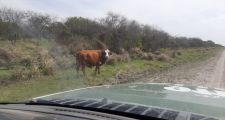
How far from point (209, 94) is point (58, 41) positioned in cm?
2338

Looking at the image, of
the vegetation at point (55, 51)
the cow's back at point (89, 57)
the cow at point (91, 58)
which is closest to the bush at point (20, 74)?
the vegetation at point (55, 51)

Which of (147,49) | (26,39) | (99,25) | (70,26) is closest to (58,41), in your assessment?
(26,39)

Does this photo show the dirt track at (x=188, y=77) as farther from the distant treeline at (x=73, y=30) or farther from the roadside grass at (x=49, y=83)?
the distant treeline at (x=73, y=30)

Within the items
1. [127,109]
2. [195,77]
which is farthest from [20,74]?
[127,109]

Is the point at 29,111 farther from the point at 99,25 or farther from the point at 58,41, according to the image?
the point at 99,25

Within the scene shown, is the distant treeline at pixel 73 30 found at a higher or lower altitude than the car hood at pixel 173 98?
higher

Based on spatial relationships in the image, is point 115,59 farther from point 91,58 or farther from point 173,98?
point 173,98

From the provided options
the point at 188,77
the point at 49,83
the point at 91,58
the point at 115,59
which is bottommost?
the point at 49,83

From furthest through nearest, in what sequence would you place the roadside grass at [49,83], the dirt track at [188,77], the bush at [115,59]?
the bush at [115,59] < the dirt track at [188,77] < the roadside grass at [49,83]

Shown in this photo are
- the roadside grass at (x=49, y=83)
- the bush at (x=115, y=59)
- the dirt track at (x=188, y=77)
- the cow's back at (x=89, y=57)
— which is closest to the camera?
the roadside grass at (x=49, y=83)

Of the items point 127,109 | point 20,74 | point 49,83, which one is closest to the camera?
point 127,109

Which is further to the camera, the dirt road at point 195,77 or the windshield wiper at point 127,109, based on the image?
the dirt road at point 195,77

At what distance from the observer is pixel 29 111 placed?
229 centimetres

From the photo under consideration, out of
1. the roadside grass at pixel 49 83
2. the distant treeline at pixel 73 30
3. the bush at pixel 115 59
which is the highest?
the distant treeline at pixel 73 30
